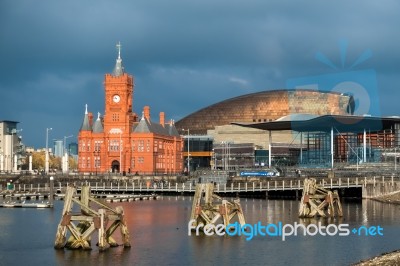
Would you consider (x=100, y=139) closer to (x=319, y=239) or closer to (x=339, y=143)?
(x=339, y=143)

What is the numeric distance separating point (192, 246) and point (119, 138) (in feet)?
379

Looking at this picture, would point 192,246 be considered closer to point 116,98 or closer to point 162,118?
point 116,98

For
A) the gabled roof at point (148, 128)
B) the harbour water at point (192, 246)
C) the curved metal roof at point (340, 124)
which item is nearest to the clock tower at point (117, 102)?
the gabled roof at point (148, 128)

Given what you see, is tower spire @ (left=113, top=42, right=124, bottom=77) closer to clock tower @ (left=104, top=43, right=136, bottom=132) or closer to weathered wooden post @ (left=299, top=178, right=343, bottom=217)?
clock tower @ (left=104, top=43, right=136, bottom=132)

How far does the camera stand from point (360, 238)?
5769 cm

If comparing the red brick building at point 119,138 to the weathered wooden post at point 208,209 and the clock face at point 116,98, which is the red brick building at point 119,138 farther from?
the weathered wooden post at point 208,209

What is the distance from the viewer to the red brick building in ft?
544

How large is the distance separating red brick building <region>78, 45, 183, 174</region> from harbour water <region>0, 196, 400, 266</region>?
88.1 meters

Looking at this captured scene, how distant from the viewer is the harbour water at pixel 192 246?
153 feet

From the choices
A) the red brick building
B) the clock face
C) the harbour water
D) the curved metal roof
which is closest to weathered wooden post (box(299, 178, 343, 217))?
the harbour water

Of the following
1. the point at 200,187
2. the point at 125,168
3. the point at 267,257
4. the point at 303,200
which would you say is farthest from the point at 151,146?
the point at 267,257

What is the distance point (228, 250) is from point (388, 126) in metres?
123

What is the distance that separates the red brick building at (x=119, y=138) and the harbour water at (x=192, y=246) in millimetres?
88118

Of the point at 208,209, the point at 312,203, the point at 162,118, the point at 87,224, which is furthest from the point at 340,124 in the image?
the point at 87,224
